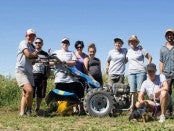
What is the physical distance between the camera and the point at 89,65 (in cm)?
1200

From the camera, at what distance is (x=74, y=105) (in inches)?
470

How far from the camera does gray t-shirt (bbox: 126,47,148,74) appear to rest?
11602 mm

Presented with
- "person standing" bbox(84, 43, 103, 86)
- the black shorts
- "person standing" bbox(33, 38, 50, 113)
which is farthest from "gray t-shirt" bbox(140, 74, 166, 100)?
the black shorts

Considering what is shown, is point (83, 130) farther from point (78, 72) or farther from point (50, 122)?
point (78, 72)

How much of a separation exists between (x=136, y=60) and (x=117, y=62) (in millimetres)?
639

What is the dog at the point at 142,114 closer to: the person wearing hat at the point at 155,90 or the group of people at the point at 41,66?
the person wearing hat at the point at 155,90

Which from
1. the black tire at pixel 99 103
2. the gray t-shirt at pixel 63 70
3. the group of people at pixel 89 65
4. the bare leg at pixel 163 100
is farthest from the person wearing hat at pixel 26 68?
the bare leg at pixel 163 100

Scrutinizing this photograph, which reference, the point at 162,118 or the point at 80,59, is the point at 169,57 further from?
the point at 80,59

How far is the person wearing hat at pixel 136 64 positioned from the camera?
456 inches

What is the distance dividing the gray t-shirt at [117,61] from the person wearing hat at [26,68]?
199 cm

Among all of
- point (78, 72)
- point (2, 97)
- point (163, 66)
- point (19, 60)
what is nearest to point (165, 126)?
point (163, 66)

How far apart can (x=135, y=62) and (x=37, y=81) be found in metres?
2.52

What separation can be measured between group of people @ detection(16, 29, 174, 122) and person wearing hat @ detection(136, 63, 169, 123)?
22 millimetres

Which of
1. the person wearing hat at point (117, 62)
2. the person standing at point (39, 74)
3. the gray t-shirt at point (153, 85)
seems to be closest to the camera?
the gray t-shirt at point (153, 85)
